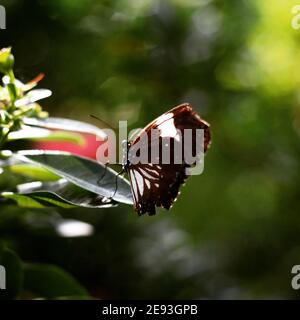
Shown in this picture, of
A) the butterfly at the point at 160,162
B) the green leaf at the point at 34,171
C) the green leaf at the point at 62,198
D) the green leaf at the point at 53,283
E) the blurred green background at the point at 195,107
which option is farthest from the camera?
the blurred green background at the point at 195,107

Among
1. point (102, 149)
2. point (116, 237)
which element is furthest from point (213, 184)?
point (102, 149)

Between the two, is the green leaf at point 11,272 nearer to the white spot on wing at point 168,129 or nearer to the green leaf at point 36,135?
the green leaf at point 36,135

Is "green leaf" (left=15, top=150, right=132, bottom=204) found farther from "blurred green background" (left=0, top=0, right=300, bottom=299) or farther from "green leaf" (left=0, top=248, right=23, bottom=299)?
"blurred green background" (left=0, top=0, right=300, bottom=299)

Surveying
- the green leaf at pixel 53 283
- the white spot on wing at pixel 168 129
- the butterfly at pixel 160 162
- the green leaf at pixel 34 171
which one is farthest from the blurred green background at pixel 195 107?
the white spot on wing at pixel 168 129

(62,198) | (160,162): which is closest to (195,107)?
(160,162)

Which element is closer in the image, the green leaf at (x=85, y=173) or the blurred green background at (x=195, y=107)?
the green leaf at (x=85, y=173)

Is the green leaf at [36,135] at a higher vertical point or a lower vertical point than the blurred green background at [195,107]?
lower

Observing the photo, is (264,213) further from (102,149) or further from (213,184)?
(102,149)

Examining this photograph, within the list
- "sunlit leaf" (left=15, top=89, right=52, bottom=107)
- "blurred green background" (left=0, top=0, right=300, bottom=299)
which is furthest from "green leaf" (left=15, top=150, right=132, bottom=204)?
"blurred green background" (left=0, top=0, right=300, bottom=299)
